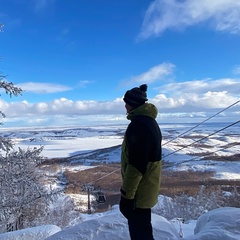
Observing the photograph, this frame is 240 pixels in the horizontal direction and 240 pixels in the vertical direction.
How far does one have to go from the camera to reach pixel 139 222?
3.23m

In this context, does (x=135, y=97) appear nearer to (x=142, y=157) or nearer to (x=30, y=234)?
(x=142, y=157)

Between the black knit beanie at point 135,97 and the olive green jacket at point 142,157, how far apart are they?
7 centimetres

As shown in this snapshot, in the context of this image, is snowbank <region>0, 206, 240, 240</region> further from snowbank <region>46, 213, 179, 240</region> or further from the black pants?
the black pants

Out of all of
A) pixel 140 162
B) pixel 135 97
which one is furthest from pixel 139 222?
pixel 135 97

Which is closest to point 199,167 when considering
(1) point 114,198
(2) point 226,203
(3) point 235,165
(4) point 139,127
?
(3) point 235,165

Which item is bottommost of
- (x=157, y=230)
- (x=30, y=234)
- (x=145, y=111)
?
(x=30, y=234)

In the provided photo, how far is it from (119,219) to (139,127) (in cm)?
308

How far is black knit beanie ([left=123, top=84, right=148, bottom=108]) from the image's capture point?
3250 mm

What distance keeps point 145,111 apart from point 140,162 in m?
0.58

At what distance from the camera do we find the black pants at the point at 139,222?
126 inches

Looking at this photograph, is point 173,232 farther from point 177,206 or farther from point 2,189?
point 177,206

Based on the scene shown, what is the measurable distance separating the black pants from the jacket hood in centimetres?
104

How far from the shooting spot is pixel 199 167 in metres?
61.8

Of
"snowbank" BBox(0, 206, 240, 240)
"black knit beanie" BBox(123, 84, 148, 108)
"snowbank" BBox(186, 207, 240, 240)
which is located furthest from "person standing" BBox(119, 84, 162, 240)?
"snowbank" BBox(0, 206, 240, 240)
